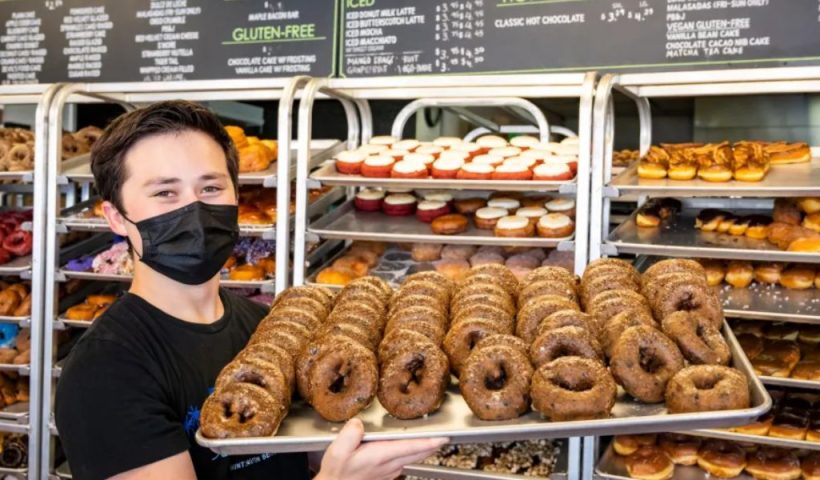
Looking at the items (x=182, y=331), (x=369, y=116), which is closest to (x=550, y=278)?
(x=182, y=331)

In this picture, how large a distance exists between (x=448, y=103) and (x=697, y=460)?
210cm

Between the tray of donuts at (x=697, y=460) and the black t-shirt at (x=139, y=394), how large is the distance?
72.7 inches

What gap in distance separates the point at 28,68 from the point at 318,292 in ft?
12.9

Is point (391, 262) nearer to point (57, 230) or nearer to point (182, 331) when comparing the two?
point (57, 230)

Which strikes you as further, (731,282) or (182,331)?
(731,282)

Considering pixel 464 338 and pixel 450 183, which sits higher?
pixel 450 183

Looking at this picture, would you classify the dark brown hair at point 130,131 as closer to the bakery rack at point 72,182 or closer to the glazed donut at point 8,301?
the bakery rack at point 72,182

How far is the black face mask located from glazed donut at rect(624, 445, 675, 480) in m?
2.13

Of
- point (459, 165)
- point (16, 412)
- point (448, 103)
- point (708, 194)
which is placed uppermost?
point (448, 103)

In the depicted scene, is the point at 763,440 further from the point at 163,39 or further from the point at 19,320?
the point at 163,39

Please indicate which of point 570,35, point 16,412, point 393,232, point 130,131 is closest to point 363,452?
point 130,131

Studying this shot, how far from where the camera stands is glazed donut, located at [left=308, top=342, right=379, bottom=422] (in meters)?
1.50

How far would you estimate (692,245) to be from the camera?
323cm

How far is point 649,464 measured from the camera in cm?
319
